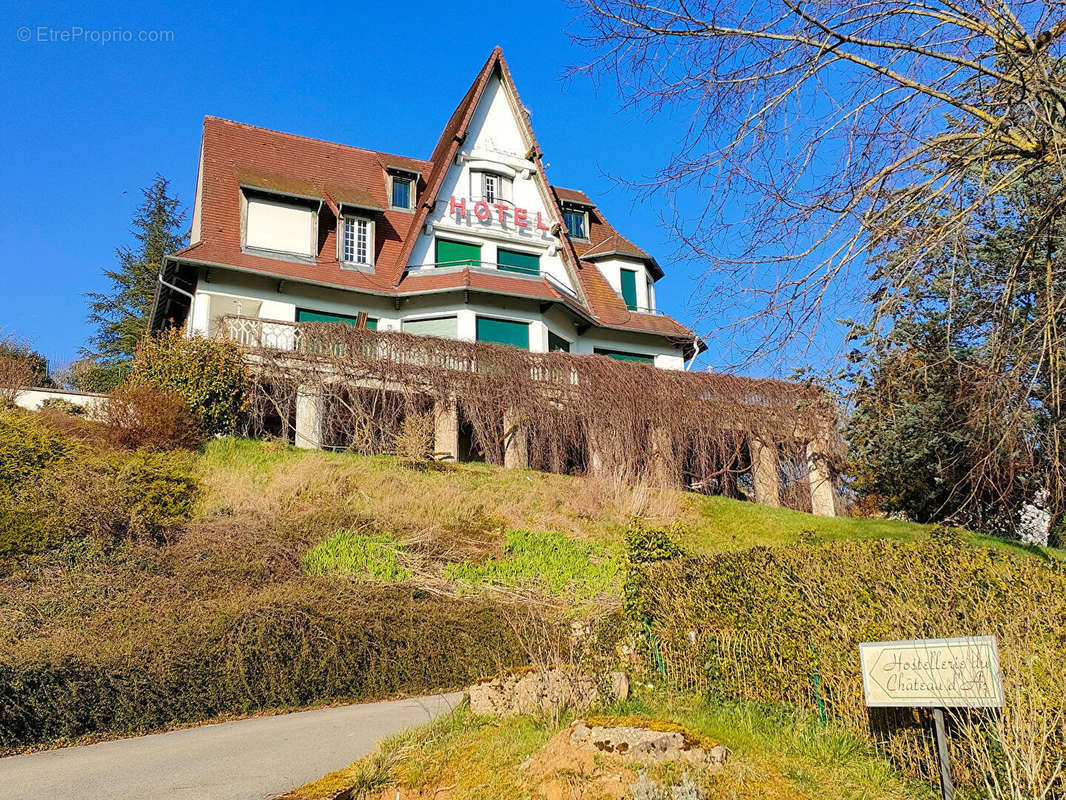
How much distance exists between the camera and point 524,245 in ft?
96.7

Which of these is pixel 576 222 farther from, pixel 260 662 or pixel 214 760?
pixel 214 760

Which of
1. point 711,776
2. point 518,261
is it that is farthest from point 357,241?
point 711,776

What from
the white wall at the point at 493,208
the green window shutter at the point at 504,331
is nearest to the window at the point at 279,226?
the white wall at the point at 493,208

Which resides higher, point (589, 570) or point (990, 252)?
point (990, 252)

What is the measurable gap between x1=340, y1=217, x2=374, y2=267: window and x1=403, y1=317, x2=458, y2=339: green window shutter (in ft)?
7.64

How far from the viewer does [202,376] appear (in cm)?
1983

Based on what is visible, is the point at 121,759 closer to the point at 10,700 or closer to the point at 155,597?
the point at 10,700

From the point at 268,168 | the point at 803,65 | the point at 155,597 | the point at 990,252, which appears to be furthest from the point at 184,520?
the point at 268,168

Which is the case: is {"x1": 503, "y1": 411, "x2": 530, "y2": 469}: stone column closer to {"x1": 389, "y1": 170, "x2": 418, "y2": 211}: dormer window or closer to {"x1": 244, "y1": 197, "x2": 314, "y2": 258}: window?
{"x1": 244, "y1": 197, "x2": 314, "y2": 258}: window

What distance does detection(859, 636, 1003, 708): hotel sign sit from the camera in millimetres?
5359

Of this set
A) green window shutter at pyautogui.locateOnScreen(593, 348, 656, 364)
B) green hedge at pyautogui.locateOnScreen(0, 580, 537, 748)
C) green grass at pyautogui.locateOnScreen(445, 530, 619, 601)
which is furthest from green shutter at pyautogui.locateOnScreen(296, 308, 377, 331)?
green hedge at pyautogui.locateOnScreen(0, 580, 537, 748)

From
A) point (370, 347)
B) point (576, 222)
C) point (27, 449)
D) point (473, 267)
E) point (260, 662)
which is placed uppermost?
point (576, 222)

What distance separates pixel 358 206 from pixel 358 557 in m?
15.3

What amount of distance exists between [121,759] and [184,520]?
271 inches
